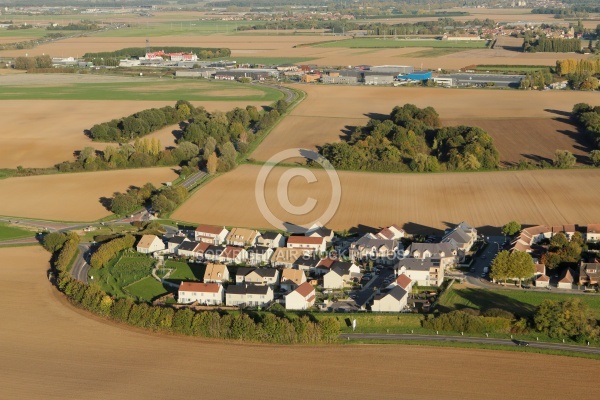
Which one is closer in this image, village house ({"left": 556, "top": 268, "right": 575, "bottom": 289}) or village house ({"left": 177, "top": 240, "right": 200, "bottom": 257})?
village house ({"left": 556, "top": 268, "right": 575, "bottom": 289})

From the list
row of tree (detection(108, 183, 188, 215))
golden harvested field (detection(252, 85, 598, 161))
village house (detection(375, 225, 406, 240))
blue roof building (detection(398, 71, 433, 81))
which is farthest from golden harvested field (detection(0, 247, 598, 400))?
blue roof building (detection(398, 71, 433, 81))

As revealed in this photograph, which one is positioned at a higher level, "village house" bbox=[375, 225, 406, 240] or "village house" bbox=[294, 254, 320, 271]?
"village house" bbox=[375, 225, 406, 240]

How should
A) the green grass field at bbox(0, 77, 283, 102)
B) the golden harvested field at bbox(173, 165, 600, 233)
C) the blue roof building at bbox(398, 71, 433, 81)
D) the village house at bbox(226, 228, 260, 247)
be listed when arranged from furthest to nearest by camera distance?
the blue roof building at bbox(398, 71, 433, 81)
the green grass field at bbox(0, 77, 283, 102)
the golden harvested field at bbox(173, 165, 600, 233)
the village house at bbox(226, 228, 260, 247)

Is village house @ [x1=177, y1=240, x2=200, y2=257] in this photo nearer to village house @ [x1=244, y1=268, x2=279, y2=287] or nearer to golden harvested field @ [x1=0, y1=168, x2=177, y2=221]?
village house @ [x1=244, y1=268, x2=279, y2=287]

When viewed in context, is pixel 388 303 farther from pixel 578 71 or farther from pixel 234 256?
pixel 578 71

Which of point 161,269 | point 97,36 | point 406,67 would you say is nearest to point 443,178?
point 161,269

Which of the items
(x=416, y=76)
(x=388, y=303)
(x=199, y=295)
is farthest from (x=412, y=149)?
(x=416, y=76)
